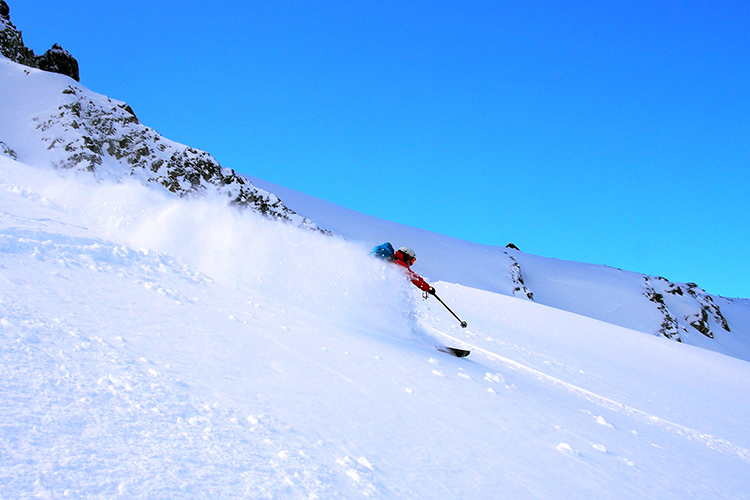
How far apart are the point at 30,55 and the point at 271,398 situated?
237 feet

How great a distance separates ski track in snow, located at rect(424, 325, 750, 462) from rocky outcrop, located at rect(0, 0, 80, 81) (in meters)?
67.3

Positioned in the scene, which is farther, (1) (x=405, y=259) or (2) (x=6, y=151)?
(2) (x=6, y=151)

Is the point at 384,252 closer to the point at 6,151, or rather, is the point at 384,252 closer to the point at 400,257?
the point at 400,257

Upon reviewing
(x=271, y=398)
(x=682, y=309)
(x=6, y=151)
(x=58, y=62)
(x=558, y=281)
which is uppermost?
(x=58, y=62)

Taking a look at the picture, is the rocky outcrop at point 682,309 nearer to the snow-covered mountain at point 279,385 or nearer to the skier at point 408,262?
the snow-covered mountain at point 279,385

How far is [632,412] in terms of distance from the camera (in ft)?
25.0

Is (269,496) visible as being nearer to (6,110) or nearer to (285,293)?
(285,293)

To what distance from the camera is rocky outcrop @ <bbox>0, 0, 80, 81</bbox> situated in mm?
53281

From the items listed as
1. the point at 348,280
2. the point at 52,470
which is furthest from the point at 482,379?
the point at 52,470

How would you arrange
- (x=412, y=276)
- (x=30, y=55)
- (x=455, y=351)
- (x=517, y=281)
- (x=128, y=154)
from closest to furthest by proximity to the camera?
(x=455, y=351), (x=412, y=276), (x=128, y=154), (x=517, y=281), (x=30, y=55)

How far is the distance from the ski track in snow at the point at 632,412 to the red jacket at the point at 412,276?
1.75m

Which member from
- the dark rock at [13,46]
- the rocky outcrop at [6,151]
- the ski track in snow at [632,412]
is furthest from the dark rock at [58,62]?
the ski track in snow at [632,412]

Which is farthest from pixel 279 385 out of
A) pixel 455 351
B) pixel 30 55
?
pixel 30 55

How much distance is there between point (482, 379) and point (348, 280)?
4021mm
